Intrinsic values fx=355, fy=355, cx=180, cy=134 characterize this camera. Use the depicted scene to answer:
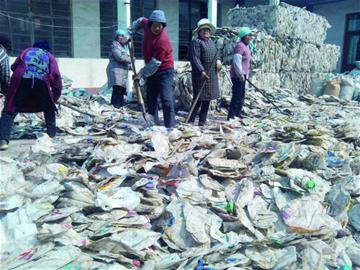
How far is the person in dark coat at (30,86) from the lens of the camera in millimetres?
4012

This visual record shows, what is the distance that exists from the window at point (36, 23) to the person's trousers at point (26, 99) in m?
5.11

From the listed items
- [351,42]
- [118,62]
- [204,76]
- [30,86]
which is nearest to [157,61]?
[204,76]

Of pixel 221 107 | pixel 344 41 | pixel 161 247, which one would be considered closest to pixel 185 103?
pixel 221 107

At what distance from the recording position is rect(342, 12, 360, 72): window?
1459 cm

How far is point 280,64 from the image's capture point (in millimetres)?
9484

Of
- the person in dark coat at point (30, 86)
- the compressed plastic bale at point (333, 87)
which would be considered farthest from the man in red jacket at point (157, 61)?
the compressed plastic bale at point (333, 87)

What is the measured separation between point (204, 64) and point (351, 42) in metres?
12.2

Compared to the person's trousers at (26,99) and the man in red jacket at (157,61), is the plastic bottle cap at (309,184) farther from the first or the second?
the person's trousers at (26,99)

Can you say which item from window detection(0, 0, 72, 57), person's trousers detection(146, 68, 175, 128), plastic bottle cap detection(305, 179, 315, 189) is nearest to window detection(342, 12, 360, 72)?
window detection(0, 0, 72, 57)

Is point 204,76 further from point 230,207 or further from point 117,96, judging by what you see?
point 230,207

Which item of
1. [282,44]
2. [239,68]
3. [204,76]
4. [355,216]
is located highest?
[282,44]

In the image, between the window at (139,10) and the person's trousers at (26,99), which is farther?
the window at (139,10)

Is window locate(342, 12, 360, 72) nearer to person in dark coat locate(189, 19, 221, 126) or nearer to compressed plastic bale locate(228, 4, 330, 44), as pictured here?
compressed plastic bale locate(228, 4, 330, 44)

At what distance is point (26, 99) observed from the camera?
4.16 m
